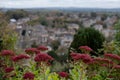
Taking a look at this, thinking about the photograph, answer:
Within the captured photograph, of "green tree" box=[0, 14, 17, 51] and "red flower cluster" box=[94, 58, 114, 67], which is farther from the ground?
"red flower cluster" box=[94, 58, 114, 67]

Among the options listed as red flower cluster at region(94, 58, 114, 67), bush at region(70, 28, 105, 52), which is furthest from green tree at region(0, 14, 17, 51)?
red flower cluster at region(94, 58, 114, 67)

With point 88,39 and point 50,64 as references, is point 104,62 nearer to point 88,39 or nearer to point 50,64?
point 50,64

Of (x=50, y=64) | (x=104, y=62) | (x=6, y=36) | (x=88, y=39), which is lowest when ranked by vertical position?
(x=88, y=39)

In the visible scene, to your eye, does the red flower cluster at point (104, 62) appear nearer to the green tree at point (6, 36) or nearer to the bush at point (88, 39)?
the green tree at point (6, 36)

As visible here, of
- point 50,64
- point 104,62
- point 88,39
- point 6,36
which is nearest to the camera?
point 104,62

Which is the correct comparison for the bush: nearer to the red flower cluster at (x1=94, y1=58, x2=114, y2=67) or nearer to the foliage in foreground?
the foliage in foreground

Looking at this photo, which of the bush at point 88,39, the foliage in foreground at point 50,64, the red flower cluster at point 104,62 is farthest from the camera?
the bush at point 88,39

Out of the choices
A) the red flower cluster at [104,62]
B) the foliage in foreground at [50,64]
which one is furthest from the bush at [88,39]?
the red flower cluster at [104,62]

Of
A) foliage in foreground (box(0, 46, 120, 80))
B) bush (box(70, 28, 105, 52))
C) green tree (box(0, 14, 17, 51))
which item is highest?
foliage in foreground (box(0, 46, 120, 80))

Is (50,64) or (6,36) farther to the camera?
(6,36)

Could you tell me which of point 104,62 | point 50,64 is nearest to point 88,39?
point 50,64

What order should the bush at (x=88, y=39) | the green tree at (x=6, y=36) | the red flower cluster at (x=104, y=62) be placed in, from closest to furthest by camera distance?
the red flower cluster at (x=104, y=62), the green tree at (x=6, y=36), the bush at (x=88, y=39)

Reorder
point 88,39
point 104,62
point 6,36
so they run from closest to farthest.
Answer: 1. point 104,62
2. point 6,36
3. point 88,39

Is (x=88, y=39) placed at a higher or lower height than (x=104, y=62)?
lower
